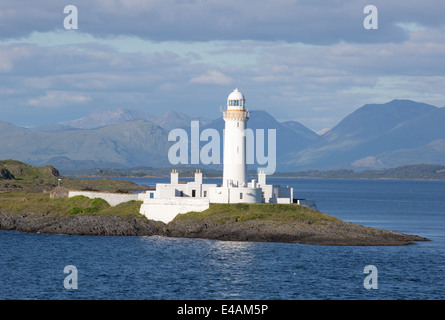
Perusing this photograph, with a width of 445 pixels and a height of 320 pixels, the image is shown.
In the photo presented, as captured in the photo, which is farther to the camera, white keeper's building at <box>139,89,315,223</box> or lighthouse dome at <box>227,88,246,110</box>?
lighthouse dome at <box>227,88,246,110</box>

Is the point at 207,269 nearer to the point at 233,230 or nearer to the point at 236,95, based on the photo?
the point at 233,230

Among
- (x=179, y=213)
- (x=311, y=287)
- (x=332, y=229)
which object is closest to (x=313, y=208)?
(x=332, y=229)

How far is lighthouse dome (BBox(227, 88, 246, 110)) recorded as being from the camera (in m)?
86.9

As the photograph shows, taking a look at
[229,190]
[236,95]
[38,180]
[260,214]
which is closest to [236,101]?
[236,95]

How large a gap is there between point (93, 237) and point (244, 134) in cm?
2245

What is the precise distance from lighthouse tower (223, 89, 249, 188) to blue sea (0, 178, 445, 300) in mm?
12683

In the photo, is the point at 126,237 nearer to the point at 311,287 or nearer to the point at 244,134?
the point at 244,134

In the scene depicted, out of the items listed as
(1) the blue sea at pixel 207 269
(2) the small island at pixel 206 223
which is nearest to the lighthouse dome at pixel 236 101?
(2) the small island at pixel 206 223

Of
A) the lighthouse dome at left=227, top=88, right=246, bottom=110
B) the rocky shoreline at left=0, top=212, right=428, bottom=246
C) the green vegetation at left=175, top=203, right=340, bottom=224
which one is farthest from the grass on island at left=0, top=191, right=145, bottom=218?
the lighthouse dome at left=227, top=88, right=246, bottom=110

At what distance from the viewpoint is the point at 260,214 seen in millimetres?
79750

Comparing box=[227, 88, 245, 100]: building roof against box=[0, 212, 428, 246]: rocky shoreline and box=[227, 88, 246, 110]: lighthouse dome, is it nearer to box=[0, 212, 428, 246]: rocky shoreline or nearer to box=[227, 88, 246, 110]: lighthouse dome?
box=[227, 88, 246, 110]: lighthouse dome

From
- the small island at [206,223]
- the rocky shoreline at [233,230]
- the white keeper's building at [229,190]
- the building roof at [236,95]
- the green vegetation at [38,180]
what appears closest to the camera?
the rocky shoreline at [233,230]

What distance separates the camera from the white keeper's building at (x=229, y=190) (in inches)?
3292

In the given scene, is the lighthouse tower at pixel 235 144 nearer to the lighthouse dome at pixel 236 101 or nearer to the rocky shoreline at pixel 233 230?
the lighthouse dome at pixel 236 101
